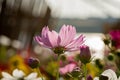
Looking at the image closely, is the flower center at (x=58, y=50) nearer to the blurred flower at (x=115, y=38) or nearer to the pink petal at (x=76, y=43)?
the pink petal at (x=76, y=43)

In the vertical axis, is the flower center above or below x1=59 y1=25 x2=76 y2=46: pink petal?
below

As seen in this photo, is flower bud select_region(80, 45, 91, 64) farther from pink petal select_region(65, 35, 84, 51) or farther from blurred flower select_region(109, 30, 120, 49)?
blurred flower select_region(109, 30, 120, 49)

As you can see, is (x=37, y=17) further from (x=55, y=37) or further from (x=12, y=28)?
(x=55, y=37)

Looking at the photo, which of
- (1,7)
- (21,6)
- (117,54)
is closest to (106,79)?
(117,54)

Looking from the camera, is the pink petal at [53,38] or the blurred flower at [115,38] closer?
the pink petal at [53,38]

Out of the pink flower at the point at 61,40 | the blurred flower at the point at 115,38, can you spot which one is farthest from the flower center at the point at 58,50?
the blurred flower at the point at 115,38

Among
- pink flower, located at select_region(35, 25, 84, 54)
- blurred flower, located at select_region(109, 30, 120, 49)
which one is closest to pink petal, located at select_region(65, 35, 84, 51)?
pink flower, located at select_region(35, 25, 84, 54)

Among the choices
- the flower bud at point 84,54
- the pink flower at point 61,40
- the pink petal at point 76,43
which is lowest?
the flower bud at point 84,54
